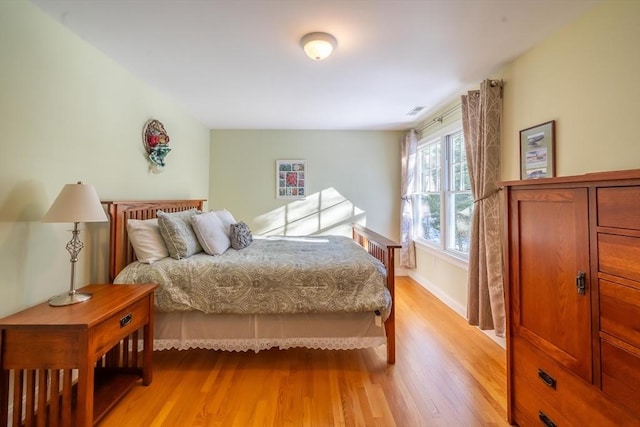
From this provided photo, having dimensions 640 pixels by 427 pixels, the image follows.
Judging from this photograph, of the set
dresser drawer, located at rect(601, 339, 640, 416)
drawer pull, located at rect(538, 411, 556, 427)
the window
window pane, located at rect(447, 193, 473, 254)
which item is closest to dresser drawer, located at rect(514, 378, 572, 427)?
drawer pull, located at rect(538, 411, 556, 427)

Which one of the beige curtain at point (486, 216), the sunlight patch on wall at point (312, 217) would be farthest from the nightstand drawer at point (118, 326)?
the sunlight patch on wall at point (312, 217)

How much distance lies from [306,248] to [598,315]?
205cm

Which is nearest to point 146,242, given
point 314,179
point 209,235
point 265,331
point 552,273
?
point 209,235

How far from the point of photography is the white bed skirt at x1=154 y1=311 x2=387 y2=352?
211 centimetres

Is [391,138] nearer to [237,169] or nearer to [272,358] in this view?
[237,169]

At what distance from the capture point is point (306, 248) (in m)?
2.80

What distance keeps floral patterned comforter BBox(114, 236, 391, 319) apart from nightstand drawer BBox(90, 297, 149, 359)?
0.68 feet

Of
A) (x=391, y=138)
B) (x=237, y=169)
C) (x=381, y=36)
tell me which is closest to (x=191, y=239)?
(x=381, y=36)

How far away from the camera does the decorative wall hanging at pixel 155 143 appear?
279cm

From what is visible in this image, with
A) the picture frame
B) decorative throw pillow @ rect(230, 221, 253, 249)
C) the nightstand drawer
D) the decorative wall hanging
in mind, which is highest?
the decorative wall hanging

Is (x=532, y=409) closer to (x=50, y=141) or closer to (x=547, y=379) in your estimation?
(x=547, y=379)

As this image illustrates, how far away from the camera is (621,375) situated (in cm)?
105

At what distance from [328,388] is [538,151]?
7.09 ft

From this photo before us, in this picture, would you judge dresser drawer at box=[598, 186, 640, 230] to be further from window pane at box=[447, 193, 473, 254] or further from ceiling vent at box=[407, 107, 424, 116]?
ceiling vent at box=[407, 107, 424, 116]
